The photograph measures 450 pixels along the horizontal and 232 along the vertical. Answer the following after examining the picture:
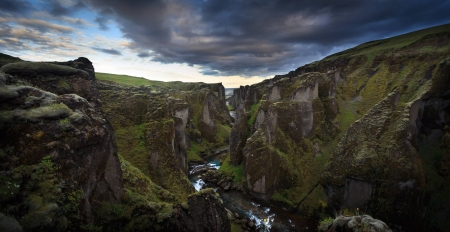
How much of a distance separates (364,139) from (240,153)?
25714 millimetres

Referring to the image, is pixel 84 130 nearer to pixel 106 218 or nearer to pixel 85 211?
pixel 85 211

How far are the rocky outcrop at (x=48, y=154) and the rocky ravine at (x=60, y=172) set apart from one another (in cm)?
3

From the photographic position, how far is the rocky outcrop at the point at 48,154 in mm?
9211

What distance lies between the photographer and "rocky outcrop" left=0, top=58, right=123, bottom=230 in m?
9.21

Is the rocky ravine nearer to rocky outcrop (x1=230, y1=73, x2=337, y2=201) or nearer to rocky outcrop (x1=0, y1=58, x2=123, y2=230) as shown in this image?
rocky outcrop (x1=0, y1=58, x2=123, y2=230)

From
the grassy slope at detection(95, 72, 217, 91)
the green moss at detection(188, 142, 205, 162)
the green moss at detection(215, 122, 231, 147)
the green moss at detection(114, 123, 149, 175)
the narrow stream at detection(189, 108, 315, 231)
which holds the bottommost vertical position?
the narrow stream at detection(189, 108, 315, 231)

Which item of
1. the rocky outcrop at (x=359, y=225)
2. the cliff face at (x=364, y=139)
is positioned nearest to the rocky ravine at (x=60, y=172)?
the rocky outcrop at (x=359, y=225)

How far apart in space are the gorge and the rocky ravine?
0.06 metres

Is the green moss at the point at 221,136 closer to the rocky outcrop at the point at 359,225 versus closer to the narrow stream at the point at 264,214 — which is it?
the narrow stream at the point at 264,214

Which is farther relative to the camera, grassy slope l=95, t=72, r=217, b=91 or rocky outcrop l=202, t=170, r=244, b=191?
grassy slope l=95, t=72, r=217, b=91

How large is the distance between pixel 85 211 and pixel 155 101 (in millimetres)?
24120

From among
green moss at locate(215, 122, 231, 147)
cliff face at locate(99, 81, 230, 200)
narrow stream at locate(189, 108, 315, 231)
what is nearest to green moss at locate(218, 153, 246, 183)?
narrow stream at locate(189, 108, 315, 231)

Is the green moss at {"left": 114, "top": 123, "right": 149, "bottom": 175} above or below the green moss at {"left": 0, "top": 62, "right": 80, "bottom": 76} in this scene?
below

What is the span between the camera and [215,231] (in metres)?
19.0
